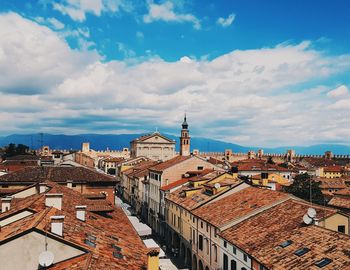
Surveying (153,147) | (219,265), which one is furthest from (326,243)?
(153,147)

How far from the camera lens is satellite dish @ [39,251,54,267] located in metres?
15.7

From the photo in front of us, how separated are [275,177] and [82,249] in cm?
7646

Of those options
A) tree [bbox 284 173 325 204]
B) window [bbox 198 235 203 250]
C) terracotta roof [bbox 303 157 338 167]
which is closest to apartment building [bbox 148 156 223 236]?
tree [bbox 284 173 325 204]

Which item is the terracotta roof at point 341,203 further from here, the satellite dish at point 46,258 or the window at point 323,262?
the satellite dish at point 46,258

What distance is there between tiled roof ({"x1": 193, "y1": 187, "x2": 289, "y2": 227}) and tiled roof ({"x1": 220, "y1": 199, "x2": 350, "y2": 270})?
105 centimetres

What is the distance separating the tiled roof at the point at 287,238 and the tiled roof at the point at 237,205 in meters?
1.05

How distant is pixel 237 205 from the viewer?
36.7 meters

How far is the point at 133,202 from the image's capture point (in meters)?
88.9

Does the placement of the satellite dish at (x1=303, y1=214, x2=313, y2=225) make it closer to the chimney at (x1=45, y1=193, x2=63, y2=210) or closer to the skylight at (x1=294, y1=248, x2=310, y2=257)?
the skylight at (x1=294, y1=248, x2=310, y2=257)

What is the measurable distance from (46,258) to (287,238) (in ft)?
55.3

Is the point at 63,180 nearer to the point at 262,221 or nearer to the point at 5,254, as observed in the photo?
the point at 262,221

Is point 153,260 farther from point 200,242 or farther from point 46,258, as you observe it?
point 200,242

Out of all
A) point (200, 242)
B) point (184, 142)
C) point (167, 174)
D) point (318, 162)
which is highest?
point (184, 142)

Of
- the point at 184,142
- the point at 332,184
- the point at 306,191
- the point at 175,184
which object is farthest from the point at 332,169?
the point at 175,184
